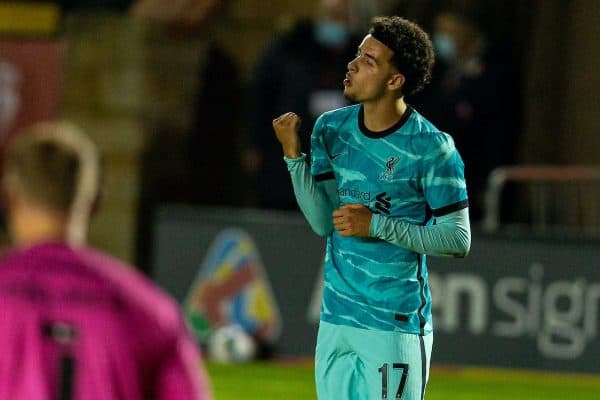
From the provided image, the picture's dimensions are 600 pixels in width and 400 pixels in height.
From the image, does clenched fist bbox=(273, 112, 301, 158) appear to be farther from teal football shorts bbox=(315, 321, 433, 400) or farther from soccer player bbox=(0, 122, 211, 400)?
soccer player bbox=(0, 122, 211, 400)

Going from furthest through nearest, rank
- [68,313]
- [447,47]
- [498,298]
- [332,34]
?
[447,47] → [498,298] → [332,34] → [68,313]

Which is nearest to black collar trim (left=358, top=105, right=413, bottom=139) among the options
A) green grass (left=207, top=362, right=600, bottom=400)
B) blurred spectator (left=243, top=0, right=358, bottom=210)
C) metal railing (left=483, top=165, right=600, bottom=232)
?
green grass (left=207, top=362, right=600, bottom=400)

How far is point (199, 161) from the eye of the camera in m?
13.2

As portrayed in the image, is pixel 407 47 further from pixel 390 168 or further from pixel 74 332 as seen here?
pixel 74 332

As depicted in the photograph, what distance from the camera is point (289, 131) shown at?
5.16 m

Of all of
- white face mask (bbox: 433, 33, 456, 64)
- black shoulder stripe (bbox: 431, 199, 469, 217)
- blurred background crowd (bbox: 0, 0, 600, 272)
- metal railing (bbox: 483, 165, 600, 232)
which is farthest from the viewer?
metal railing (bbox: 483, 165, 600, 232)

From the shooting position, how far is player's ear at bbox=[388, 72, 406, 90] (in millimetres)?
5180

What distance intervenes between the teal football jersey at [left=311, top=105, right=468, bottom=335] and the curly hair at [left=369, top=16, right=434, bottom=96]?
120mm

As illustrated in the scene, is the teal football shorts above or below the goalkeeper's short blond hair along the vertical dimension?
below

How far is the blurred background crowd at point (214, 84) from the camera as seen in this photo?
11312 mm

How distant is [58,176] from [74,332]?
12.5 inches

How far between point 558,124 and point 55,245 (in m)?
10.6

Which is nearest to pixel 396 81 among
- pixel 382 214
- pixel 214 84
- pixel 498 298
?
pixel 382 214

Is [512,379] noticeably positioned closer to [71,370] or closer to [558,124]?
[558,124]
